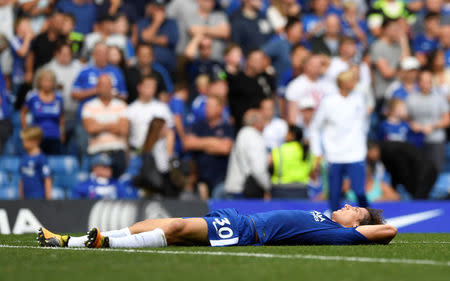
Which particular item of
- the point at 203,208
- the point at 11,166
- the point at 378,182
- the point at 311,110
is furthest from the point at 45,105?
the point at 378,182

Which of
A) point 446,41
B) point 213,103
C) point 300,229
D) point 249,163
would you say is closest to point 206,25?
point 213,103

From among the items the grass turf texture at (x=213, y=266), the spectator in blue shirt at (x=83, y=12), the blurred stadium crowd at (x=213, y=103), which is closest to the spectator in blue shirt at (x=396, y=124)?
the blurred stadium crowd at (x=213, y=103)

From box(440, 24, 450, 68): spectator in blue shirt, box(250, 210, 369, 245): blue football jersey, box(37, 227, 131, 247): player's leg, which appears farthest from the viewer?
box(440, 24, 450, 68): spectator in blue shirt

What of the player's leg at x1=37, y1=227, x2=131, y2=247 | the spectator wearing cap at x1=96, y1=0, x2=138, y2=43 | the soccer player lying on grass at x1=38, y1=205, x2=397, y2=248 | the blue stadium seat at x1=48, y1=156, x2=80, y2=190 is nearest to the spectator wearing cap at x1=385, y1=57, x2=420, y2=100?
the spectator wearing cap at x1=96, y1=0, x2=138, y2=43

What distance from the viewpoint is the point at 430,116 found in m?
15.5

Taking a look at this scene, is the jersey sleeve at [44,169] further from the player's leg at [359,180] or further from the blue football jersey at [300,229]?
the blue football jersey at [300,229]

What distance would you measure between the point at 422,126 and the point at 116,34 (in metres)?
5.55

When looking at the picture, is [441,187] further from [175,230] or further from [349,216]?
[175,230]

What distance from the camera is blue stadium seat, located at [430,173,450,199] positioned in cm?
1526

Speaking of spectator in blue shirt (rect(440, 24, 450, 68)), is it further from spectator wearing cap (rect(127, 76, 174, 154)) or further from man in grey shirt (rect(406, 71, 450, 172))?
spectator wearing cap (rect(127, 76, 174, 154))

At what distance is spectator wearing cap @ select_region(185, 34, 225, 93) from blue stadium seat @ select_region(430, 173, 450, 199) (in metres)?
4.23

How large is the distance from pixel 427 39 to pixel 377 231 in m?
10.0

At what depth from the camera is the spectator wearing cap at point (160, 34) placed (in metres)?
15.6

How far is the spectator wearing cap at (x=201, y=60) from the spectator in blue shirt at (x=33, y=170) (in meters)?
3.31
